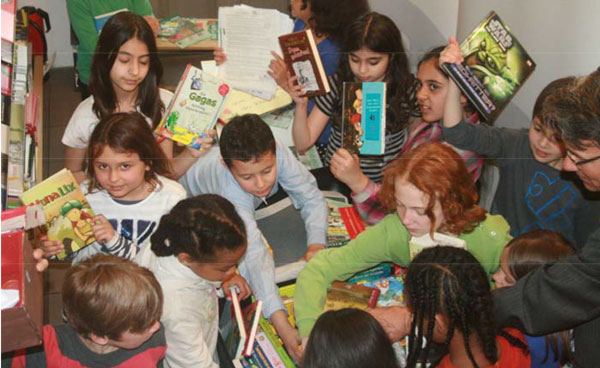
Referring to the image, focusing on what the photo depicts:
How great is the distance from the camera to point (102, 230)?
4.25 ft

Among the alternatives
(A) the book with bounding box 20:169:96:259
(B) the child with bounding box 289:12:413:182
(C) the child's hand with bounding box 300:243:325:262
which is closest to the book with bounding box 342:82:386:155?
(B) the child with bounding box 289:12:413:182

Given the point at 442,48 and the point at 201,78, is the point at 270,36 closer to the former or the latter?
the point at 201,78

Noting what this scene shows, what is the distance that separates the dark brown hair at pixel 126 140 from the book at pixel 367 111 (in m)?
0.40

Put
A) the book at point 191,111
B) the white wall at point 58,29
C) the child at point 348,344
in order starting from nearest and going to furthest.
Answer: the child at point 348,344 → the book at point 191,111 → the white wall at point 58,29

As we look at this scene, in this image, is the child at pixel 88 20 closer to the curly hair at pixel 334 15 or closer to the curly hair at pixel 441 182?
the curly hair at pixel 334 15

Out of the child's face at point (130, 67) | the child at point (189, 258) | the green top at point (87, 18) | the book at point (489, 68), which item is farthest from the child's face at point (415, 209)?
the green top at point (87, 18)

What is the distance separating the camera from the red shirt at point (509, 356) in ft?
4.25

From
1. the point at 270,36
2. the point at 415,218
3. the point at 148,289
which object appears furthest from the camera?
the point at 270,36

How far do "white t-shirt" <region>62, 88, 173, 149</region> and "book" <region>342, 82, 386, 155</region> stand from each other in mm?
369

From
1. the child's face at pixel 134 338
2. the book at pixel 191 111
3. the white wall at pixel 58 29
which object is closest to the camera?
the child's face at pixel 134 338

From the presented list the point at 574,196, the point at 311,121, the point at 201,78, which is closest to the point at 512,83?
the point at 574,196

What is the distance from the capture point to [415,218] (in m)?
1.37

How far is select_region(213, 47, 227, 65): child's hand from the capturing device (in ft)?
4.69

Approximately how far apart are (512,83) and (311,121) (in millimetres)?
427
